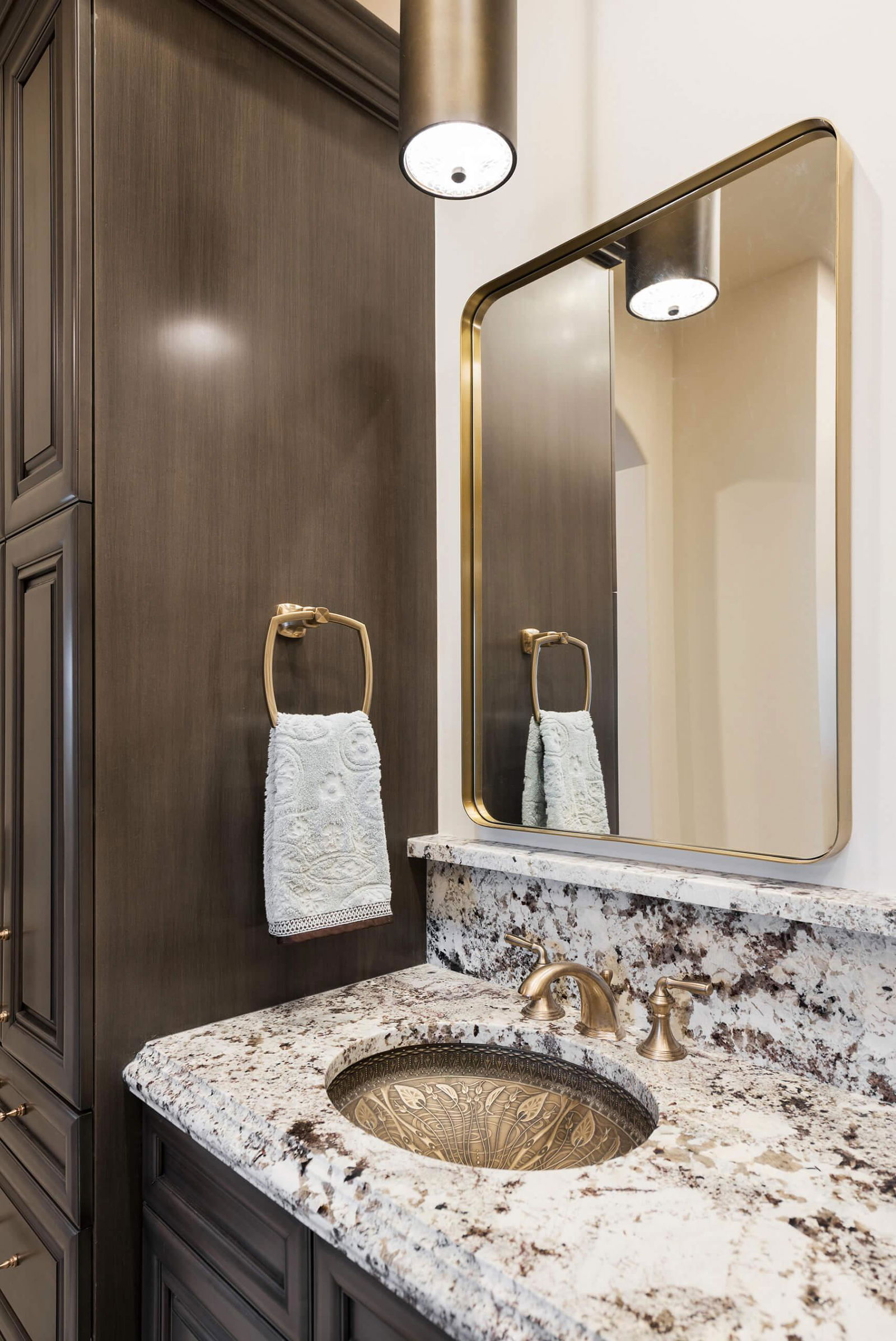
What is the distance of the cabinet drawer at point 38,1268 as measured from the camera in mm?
1041

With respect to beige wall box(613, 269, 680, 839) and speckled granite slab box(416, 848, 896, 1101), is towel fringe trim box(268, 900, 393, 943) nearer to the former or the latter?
speckled granite slab box(416, 848, 896, 1101)

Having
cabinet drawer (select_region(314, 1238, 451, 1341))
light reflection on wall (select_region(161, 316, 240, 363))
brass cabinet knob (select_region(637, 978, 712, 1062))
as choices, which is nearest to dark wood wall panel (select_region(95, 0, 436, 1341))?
light reflection on wall (select_region(161, 316, 240, 363))

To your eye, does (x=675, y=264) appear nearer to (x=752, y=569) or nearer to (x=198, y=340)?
(x=752, y=569)

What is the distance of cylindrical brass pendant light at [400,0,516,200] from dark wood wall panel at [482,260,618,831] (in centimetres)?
28

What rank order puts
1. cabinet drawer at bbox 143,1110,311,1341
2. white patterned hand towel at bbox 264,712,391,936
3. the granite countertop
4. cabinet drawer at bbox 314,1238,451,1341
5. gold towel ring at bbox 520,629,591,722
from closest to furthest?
the granite countertop, cabinet drawer at bbox 314,1238,451,1341, cabinet drawer at bbox 143,1110,311,1341, white patterned hand towel at bbox 264,712,391,936, gold towel ring at bbox 520,629,591,722

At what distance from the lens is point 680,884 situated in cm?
106

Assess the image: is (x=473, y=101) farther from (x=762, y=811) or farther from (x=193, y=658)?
(x=762, y=811)

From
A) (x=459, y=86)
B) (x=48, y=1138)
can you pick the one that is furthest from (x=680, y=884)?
(x=459, y=86)

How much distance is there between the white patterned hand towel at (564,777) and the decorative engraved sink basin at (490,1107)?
34 cm

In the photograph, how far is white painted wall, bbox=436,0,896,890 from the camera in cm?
96

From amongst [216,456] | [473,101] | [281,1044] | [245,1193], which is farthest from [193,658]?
[473,101]

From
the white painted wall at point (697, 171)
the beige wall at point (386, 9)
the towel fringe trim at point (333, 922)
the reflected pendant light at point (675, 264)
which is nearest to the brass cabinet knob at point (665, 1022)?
the white painted wall at point (697, 171)

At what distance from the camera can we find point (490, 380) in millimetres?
1429

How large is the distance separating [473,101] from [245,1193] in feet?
4.09
